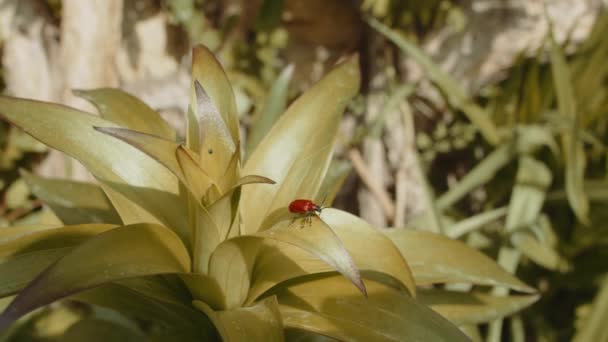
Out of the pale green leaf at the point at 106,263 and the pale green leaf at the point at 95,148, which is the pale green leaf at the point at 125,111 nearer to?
the pale green leaf at the point at 95,148

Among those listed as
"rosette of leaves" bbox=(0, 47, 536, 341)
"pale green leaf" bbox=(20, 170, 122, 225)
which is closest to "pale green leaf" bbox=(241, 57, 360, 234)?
"rosette of leaves" bbox=(0, 47, 536, 341)

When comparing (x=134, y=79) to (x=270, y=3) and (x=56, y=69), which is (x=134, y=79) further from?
(x=270, y=3)

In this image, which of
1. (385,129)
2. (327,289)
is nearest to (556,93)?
(385,129)

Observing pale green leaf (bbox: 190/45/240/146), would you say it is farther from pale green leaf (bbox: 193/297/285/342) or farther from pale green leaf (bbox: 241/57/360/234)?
pale green leaf (bbox: 193/297/285/342)

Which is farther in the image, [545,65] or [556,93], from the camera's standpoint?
[545,65]

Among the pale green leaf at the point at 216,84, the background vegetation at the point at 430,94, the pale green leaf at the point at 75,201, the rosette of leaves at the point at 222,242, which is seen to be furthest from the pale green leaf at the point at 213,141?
the background vegetation at the point at 430,94

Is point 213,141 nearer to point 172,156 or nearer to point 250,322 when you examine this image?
point 172,156
